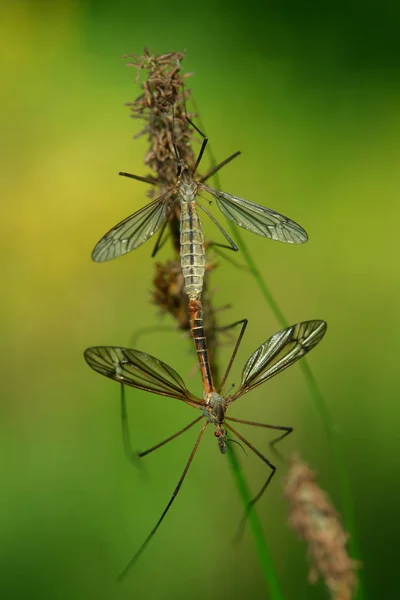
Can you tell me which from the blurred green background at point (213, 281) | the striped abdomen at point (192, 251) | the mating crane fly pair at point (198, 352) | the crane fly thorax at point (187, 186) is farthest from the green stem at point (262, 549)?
the blurred green background at point (213, 281)

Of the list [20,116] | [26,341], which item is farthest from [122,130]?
[26,341]

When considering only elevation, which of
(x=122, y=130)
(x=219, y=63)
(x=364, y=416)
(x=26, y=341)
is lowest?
(x=364, y=416)

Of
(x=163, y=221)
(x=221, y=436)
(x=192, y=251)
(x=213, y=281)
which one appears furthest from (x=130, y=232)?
(x=213, y=281)

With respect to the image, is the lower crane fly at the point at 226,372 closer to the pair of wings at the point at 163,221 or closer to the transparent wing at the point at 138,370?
the transparent wing at the point at 138,370

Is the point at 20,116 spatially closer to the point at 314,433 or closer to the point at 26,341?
the point at 26,341

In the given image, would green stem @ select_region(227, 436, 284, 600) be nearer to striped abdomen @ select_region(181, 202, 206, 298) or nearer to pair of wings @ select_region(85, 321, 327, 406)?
pair of wings @ select_region(85, 321, 327, 406)


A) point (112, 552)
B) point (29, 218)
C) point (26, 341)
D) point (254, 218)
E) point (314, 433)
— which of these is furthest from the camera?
point (29, 218)

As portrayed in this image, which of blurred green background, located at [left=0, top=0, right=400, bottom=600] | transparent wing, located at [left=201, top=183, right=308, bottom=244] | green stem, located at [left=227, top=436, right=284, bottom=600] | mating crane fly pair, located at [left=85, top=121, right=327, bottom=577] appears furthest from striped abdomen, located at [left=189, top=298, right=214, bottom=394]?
blurred green background, located at [left=0, top=0, right=400, bottom=600]
